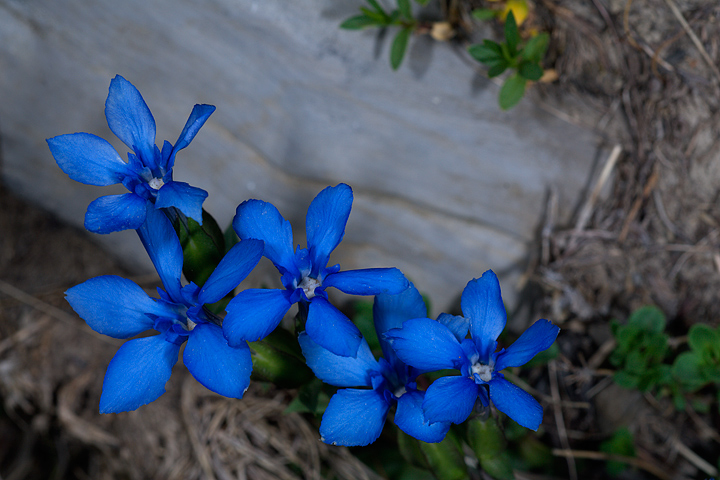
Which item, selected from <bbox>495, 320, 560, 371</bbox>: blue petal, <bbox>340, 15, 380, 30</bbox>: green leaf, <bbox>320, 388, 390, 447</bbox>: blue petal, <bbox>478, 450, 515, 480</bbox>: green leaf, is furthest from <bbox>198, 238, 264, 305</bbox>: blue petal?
<bbox>340, 15, 380, 30</bbox>: green leaf

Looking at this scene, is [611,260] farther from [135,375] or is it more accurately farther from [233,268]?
[135,375]

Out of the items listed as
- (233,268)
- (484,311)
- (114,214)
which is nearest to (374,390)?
(484,311)

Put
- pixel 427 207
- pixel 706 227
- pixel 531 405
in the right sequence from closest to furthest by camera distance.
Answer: pixel 531 405, pixel 706 227, pixel 427 207

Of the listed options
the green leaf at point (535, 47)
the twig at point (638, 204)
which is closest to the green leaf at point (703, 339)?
the twig at point (638, 204)

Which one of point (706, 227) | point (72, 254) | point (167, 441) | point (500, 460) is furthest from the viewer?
point (72, 254)

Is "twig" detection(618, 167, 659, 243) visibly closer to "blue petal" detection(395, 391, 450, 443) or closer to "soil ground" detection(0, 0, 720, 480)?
"soil ground" detection(0, 0, 720, 480)

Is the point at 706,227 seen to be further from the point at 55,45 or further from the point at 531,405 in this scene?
the point at 55,45

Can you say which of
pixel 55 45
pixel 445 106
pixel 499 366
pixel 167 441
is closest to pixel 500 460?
pixel 499 366

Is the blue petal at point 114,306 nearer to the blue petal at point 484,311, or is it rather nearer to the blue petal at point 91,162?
the blue petal at point 91,162
